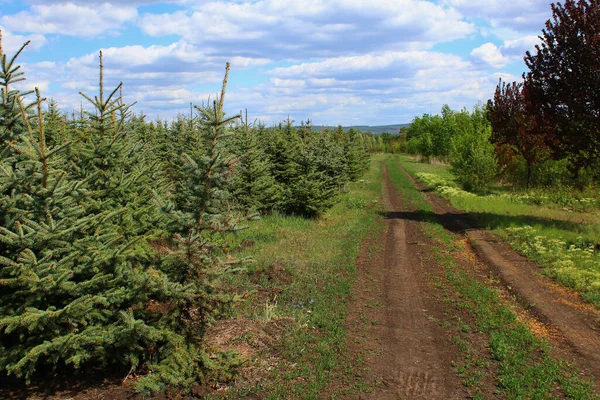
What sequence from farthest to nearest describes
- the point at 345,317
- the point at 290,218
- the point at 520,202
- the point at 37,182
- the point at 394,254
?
the point at 520,202, the point at 290,218, the point at 394,254, the point at 345,317, the point at 37,182

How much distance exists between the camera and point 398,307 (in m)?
10.1

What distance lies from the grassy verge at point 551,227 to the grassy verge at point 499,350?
2.33m

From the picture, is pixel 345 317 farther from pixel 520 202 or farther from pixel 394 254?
pixel 520 202

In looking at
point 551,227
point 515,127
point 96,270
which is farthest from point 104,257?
point 515,127

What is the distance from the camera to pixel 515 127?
98.1ft

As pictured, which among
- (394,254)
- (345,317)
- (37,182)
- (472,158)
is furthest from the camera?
(472,158)

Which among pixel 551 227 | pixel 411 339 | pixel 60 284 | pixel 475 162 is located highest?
pixel 475 162

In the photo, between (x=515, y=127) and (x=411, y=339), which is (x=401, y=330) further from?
(x=515, y=127)

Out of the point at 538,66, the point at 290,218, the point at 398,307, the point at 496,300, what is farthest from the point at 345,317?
the point at 538,66

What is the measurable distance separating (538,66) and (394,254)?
429 inches

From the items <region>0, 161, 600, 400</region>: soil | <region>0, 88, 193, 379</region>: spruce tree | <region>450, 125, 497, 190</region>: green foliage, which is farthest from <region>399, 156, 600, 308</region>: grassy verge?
<region>0, 88, 193, 379</region>: spruce tree

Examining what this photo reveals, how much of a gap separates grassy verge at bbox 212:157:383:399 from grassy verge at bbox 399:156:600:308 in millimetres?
5118

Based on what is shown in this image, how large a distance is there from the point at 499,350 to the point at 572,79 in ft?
46.3

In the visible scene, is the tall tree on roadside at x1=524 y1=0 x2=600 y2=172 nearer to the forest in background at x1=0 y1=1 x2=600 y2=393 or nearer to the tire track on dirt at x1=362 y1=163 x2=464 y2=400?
the tire track on dirt at x1=362 y1=163 x2=464 y2=400
